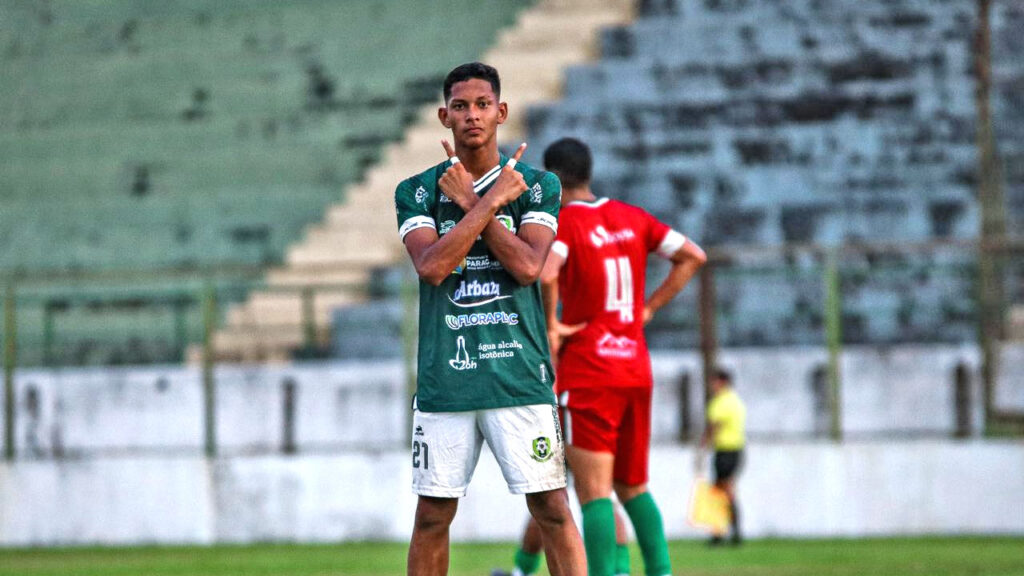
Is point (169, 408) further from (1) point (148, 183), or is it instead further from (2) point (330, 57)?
(2) point (330, 57)

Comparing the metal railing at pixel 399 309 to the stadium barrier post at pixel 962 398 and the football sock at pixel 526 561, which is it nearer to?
the stadium barrier post at pixel 962 398

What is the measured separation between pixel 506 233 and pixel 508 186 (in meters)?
0.16

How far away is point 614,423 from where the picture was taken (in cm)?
895

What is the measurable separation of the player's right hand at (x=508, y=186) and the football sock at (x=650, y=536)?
2593mm

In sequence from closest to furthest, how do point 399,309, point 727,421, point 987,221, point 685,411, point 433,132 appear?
1. point 727,421
2. point 685,411
3. point 399,309
4. point 987,221
5. point 433,132

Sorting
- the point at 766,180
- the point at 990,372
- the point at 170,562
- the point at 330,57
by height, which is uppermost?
the point at 330,57

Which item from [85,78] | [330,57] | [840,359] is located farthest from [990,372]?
[85,78]

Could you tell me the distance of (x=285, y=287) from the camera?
17297mm

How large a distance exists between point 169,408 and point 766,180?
6.26 meters

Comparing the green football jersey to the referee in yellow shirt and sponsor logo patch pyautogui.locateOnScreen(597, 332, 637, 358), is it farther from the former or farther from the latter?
the referee in yellow shirt

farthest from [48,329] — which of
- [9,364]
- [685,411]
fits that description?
[685,411]

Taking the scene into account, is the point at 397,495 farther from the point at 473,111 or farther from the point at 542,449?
the point at 473,111

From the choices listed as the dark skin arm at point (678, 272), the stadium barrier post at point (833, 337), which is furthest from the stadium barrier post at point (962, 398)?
the dark skin arm at point (678, 272)

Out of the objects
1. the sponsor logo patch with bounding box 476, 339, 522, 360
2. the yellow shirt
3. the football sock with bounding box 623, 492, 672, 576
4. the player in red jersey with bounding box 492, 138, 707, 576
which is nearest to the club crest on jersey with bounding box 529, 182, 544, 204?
the sponsor logo patch with bounding box 476, 339, 522, 360
